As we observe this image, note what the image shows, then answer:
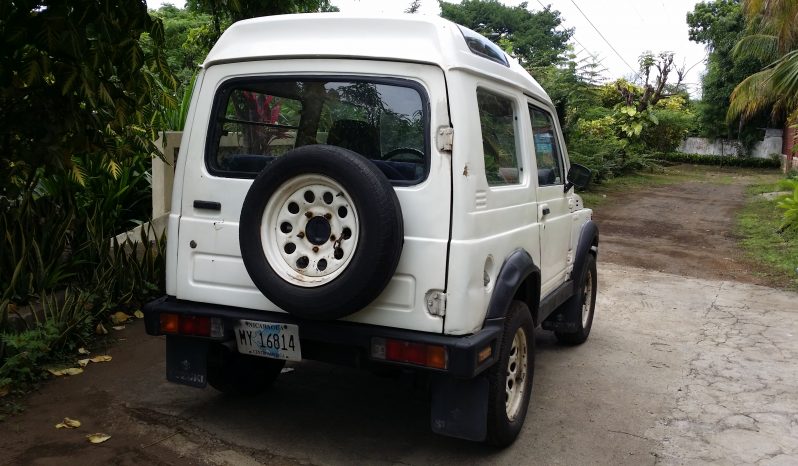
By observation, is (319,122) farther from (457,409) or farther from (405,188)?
(457,409)

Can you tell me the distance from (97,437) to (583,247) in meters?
3.55

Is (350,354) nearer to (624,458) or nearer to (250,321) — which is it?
(250,321)

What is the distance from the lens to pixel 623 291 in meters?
8.19

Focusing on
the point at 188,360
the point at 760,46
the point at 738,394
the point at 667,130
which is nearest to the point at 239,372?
the point at 188,360

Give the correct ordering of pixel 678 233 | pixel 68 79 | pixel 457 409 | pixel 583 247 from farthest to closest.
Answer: pixel 678 233, pixel 583 247, pixel 68 79, pixel 457 409

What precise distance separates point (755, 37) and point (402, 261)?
22.1 meters

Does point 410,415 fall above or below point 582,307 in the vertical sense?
below

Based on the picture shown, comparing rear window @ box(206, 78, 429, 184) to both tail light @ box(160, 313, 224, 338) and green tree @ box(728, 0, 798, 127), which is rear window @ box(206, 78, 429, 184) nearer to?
tail light @ box(160, 313, 224, 338)

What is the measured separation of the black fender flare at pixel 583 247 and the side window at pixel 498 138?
147cm

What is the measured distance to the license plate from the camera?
3445 millimetres

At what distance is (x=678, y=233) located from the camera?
12.8 metres

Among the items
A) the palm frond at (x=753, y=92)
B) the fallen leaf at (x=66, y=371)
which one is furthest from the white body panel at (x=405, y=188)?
the palm frond at (x=753, y=92)

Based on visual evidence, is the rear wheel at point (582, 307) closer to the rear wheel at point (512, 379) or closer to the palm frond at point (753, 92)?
the rear wheel at point (512, 379)

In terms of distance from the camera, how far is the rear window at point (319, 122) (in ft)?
11.3
